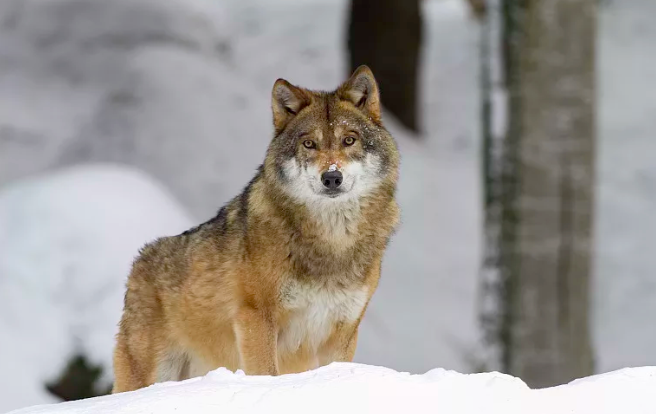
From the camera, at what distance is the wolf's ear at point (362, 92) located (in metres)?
5.47

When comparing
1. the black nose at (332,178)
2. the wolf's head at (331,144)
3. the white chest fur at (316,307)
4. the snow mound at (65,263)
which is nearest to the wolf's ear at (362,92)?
the wolf's head at (331,144)

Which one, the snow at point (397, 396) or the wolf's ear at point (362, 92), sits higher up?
the wolf's ear at point (362, 92)

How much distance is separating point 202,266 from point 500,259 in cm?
379

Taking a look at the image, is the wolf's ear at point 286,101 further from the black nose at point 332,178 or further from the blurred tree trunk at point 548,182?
the blurred tree trunk at point 548,182

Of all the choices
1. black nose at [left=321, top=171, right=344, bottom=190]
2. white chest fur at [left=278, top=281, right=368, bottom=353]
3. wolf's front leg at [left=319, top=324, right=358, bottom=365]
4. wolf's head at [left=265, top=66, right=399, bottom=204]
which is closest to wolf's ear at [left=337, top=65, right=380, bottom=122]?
wolf's head at [left=265, top=66, right=399, bottom=204]

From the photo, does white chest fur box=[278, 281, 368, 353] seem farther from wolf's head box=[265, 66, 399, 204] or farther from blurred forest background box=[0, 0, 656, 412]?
blurred forest background box=[0, 0, 656, 412]

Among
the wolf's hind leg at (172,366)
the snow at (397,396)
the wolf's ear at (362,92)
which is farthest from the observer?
the wolf's hind leg at (172,366)

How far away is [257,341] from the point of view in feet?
16.9

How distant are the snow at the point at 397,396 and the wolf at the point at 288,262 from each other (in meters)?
1.12

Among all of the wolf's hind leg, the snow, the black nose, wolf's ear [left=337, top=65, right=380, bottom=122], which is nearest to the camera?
the snow

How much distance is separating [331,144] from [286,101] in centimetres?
42

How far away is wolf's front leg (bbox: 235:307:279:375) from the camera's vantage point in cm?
515

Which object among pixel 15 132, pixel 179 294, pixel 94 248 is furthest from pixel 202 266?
pixel 15 132

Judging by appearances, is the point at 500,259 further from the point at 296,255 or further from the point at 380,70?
the point at 380,70
